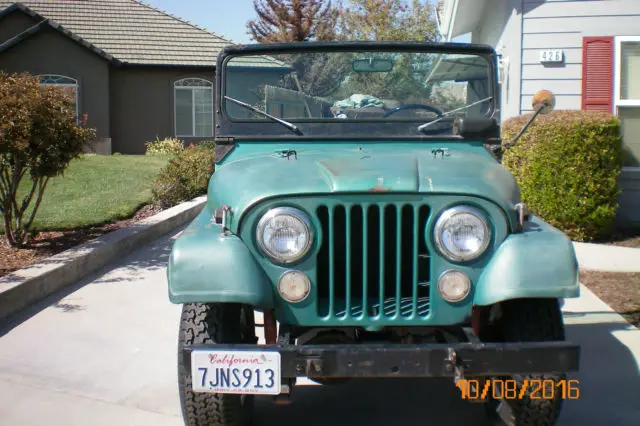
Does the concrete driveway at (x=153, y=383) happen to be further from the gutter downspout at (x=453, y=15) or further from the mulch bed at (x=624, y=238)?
the gutter downspout at (x=453, y=15)

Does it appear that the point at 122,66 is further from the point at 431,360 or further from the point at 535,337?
the point at 431,360

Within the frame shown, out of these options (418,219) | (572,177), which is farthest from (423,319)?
(572,177)

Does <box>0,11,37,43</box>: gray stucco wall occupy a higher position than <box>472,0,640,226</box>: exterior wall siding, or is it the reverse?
<box>0,11,37,43</box>: gray stucco wall

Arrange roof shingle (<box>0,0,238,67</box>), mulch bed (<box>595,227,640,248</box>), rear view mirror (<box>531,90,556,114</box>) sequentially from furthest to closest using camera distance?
roof shingle (<box>0,0,238,67</box>) < mulch bed (<box>595,227,640,248</box>) < rear view mirror (<box>531,90,556,114</box>)

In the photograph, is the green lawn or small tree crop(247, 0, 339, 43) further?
small tree crop(247, 0, 339, 43)

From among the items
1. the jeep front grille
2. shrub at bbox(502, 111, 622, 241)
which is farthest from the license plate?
shrub at bbox(502, 111, 622, 241)

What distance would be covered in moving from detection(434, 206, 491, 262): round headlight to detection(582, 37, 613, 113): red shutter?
22.5 feet

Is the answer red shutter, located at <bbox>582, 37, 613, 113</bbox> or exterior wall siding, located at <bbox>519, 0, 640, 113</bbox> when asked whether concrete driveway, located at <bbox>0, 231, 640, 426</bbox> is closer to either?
red shutter, located at <bbox>582, 37, 613, 113</bbox>

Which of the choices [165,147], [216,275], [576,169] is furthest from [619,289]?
[165,147]

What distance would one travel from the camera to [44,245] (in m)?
7.96

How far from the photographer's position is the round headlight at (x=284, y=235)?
3.00 meters

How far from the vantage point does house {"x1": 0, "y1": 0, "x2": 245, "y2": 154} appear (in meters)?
20.0

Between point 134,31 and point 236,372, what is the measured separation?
67.7ft

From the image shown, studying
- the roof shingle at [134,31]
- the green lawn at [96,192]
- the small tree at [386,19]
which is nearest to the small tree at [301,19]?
the small tree at [386,19]
